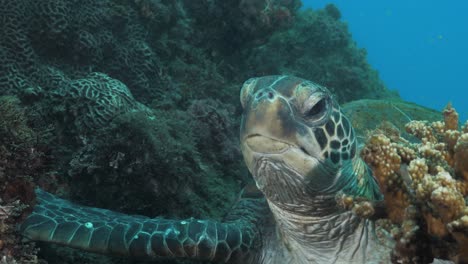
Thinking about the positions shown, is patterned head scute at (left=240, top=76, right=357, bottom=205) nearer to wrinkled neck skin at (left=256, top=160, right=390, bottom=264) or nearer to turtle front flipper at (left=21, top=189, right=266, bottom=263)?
wrinkled neck skin at (left=256, top=160, right=390, bottom=264)

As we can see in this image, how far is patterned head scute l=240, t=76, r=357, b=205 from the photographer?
1.69m

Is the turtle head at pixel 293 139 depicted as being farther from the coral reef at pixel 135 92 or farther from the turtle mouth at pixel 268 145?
the coral reef at pixel 135 92

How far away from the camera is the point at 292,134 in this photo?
1684mm

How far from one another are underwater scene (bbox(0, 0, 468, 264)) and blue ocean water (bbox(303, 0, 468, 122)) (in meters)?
96.3

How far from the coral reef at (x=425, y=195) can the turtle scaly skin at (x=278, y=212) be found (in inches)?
14.5

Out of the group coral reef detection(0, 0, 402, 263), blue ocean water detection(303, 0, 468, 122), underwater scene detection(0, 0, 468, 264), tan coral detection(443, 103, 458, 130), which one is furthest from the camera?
blue ocean water detection(303, 0, 468, 122)

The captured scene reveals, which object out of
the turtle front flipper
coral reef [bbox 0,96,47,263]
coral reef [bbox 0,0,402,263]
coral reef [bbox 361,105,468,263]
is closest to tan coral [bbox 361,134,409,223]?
coral reef [bbox 361,105,468,263]

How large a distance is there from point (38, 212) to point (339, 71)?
7.03 meters

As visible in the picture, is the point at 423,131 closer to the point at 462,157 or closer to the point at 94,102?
the point at 462,157

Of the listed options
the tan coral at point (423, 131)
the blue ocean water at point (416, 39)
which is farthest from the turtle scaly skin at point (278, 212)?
the blue ocean water at point (416, 39)

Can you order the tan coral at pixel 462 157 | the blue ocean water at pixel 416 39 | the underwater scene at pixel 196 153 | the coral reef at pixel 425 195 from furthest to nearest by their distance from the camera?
the blue ocean water at pixel 416 39 < the underwater scene at pixel 196 153 < the tan coral at pixel 462 157 < the coral reef at pixel 425 195

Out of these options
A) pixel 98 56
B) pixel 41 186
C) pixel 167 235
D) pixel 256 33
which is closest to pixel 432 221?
pixel 167 235

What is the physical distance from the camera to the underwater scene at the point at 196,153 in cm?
146

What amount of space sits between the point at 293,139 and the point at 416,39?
414 feet
